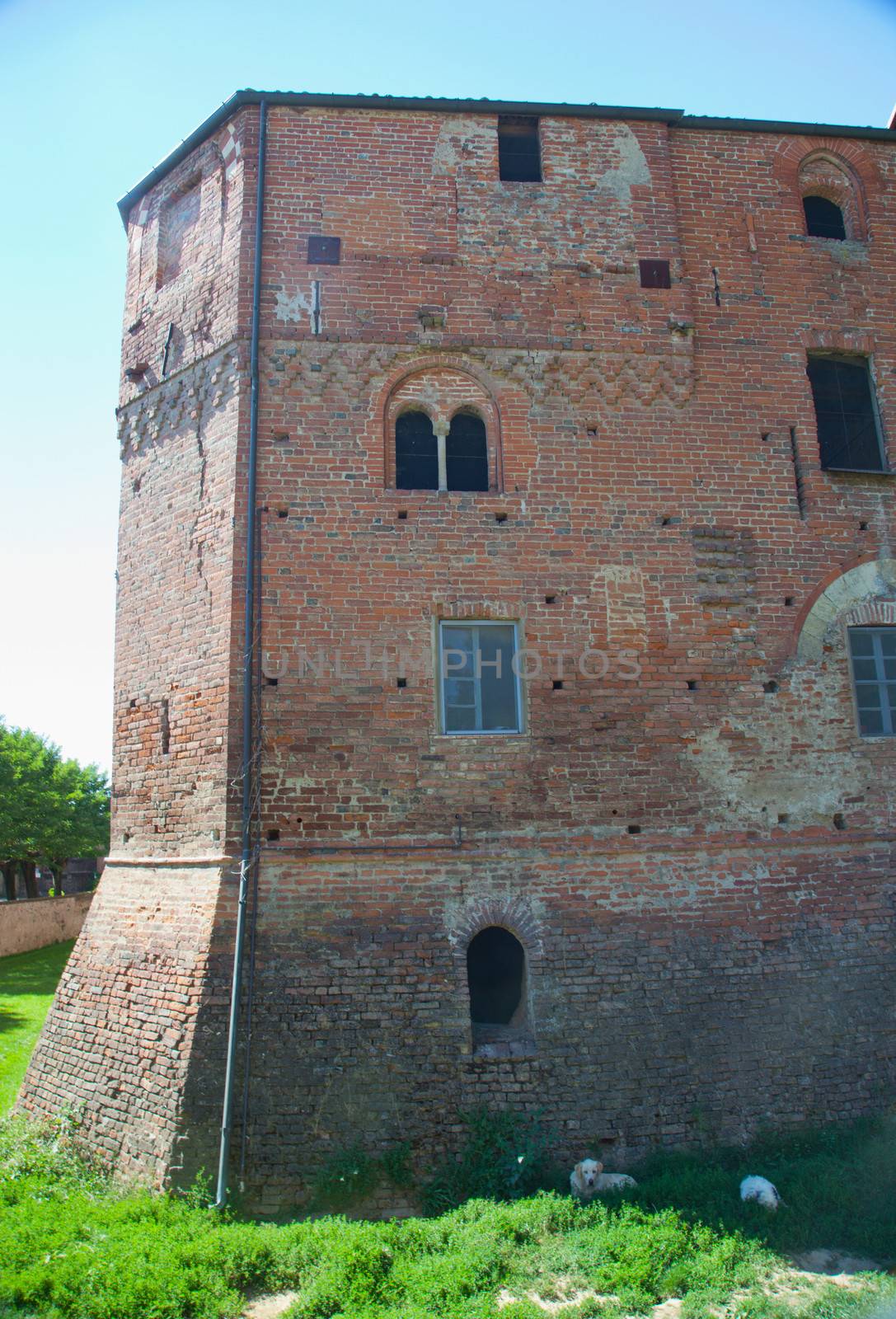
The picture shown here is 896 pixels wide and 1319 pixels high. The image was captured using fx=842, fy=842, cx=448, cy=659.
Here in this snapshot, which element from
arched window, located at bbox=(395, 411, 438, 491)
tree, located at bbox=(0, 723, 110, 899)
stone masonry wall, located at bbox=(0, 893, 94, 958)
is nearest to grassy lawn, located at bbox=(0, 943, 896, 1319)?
arched window, located at bbox=(395, 411, 438, 491)

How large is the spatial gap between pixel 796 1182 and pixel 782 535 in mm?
6329

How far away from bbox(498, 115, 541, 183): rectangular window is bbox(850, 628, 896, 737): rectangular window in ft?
22.1

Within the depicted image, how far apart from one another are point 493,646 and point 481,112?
6.52 metres

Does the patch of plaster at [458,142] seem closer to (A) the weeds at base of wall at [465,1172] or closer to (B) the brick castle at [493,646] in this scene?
(B) the brick castle at [493,646]

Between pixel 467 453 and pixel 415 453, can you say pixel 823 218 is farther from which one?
pixel 415 453

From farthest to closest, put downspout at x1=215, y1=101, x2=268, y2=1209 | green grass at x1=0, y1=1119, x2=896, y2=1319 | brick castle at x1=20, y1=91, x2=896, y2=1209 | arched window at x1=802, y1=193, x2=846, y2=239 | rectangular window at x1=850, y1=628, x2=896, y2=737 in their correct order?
1. arched window at x1=802, y1=193, x2=846, y2=239
2. rectangular window at x1=850, y1=628, x2=896, y2=737
3. brick castle at x1=20, y1=91, x2=896, y2=1209
4. downspout at x1=215, y1=101, x2=268, y2=1209
5. green grass at x1=0, y1=1119, x2=896, y2=1319

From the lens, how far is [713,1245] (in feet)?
20.3

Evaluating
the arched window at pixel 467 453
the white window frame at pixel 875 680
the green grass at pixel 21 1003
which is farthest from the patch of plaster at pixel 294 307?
the green grass at pixel 21 1003

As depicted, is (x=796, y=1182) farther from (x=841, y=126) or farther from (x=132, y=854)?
(x=841, y=126)

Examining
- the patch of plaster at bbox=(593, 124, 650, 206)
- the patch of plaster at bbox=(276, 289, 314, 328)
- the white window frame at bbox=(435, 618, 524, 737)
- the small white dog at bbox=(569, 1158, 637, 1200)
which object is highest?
the patch of plaster at bbox=(593, 124, 650, 206)

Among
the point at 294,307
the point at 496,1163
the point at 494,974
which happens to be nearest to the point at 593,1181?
the point at 496,1163

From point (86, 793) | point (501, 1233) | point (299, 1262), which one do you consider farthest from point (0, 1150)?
point (86, 793)

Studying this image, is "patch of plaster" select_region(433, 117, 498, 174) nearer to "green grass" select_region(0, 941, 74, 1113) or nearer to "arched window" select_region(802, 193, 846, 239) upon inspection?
"arched window" select_region(802, 193, 846, 239)

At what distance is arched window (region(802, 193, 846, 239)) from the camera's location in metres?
Result: 11.0
